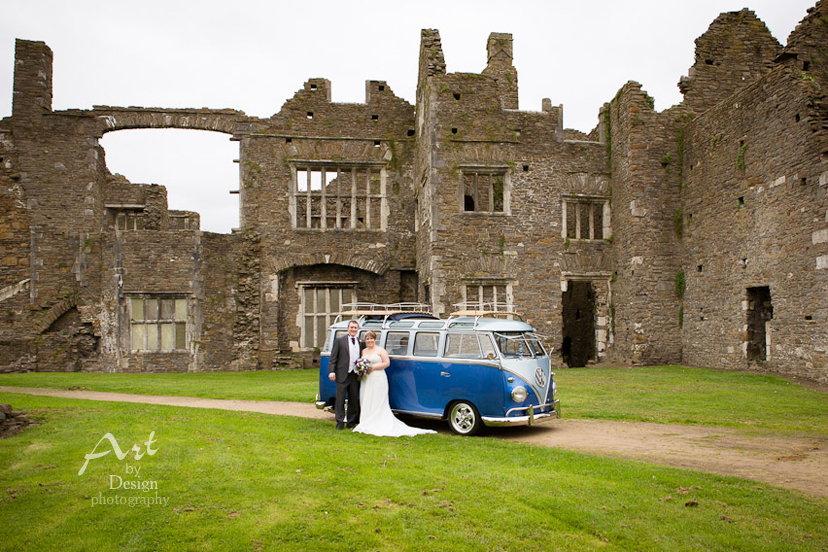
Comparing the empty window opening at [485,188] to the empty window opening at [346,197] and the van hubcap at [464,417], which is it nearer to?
the empty window opening at [346,197]

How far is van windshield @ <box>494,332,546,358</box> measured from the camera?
10.1 m

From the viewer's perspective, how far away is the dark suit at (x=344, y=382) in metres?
10.4

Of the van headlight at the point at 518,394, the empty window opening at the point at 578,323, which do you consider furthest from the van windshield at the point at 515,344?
the empty window opening at the point at 578,323

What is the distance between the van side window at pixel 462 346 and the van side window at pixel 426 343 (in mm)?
237

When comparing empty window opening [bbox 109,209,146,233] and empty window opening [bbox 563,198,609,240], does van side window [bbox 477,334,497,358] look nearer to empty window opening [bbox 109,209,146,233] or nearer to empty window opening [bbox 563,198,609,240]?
empty window opening [bbox 563,198,609,240]

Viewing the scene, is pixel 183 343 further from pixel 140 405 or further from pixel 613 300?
pixel 613 300

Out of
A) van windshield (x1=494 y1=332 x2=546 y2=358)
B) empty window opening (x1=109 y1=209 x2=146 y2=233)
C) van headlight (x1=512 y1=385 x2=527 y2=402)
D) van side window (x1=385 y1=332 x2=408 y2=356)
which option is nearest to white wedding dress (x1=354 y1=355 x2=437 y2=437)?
van side window (x1=385 y1=332 x2=408 y2=356)

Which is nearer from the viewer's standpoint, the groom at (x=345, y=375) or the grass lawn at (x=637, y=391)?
the groom at (x=345, y=375)

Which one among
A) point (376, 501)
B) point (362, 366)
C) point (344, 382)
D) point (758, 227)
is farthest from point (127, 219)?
point (376, 501)

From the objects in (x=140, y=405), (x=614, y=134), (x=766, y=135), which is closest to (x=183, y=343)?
(x=140, y=405)

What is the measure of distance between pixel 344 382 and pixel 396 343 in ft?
3.71

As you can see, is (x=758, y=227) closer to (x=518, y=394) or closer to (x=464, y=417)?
(x=518, y=394)

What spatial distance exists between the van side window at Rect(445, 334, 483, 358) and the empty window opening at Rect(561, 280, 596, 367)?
56.3 feet

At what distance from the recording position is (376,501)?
6438mm
